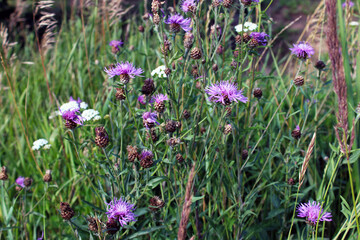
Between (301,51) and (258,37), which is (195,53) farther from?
(301,51)

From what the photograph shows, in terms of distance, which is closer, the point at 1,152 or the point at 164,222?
the point at 164,222

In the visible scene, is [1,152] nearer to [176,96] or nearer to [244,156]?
[176,96]

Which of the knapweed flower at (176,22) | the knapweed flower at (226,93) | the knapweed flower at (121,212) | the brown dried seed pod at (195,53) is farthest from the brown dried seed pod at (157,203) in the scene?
the knapweed flower at (176,22)

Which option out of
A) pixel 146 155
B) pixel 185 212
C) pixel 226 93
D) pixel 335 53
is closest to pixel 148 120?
pixel 146 155

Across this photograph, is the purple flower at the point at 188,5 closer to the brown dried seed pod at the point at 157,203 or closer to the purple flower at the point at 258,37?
the purple flower at the point at 258,37

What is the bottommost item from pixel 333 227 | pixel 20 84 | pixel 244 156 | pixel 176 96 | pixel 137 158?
pixel 333 227

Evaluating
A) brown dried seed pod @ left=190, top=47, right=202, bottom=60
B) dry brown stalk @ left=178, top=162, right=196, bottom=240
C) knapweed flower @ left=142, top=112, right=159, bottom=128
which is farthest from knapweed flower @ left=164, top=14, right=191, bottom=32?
dry brown stalk @ left=178, top=162, right=196, bottom=240

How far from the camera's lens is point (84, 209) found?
1752 mm

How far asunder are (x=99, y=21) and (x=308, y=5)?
3.74m

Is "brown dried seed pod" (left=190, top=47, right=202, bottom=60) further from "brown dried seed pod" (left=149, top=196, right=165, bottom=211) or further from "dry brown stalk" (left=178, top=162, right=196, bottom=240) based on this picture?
"dry brown stalk" (left=178, top=162, right=196, bottom=240)

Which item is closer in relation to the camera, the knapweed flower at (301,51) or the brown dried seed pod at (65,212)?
the brown dried seed pod at (65,212)

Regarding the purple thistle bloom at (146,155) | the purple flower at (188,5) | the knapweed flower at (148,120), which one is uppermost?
the purple flower at (188,5)

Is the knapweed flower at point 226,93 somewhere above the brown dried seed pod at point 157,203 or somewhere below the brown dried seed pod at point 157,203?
above

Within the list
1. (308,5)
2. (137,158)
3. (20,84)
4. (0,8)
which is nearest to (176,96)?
(137,158)
